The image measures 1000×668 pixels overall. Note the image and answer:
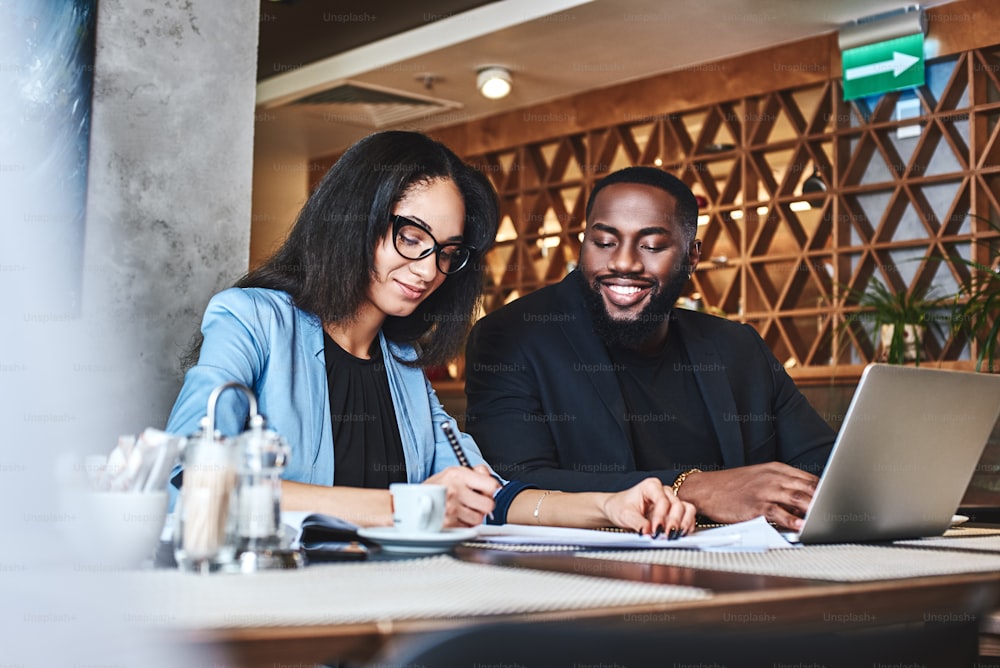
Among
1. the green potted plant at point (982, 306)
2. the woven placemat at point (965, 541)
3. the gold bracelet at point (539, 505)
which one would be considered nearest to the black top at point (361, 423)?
the gold bracelet at point (539, 505)

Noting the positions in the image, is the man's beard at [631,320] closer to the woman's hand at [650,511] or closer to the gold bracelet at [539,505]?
the gold bracelet at [539,505]

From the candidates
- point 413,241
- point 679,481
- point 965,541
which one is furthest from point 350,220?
point 965,541

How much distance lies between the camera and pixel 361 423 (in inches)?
74.7

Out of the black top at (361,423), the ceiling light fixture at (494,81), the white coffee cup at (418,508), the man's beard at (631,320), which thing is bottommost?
the white coffee cup at (418,508)

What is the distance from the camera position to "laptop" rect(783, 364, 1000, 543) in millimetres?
1345

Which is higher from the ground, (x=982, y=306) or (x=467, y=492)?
(x=982, y=306)

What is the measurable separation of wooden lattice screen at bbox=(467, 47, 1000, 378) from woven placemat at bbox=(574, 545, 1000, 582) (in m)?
3.64

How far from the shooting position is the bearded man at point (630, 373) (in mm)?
2119

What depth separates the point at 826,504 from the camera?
4.52 feet

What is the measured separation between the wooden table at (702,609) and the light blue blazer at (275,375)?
1.73 feet

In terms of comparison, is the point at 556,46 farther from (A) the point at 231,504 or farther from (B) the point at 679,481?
(A) the point at 231,504

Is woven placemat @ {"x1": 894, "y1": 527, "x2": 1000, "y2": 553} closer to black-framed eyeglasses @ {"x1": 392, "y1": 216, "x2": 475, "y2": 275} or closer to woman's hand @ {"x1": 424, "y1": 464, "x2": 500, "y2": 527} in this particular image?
woman's hand @ {"x1": 424, "y1": 464, "x2": 500, "y2": 527}

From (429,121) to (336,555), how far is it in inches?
240

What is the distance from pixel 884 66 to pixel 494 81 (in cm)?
209
